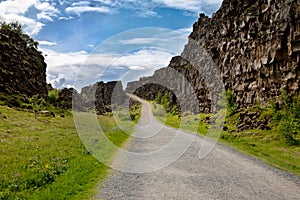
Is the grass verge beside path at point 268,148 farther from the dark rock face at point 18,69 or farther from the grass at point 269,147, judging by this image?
the dark rock face at point 18,69

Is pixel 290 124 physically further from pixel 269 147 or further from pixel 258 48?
pixel 258 48

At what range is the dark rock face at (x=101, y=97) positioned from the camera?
12338 cm

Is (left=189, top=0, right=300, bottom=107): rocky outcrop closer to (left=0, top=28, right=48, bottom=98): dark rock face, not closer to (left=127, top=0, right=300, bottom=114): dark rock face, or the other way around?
(left=127, top=0, right=300, bottom=114): dark rock face

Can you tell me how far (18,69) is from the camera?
11825 centimetres

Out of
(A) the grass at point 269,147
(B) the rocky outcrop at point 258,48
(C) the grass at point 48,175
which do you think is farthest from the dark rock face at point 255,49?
(C) the grass at point 48,175

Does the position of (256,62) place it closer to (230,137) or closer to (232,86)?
(232,86)

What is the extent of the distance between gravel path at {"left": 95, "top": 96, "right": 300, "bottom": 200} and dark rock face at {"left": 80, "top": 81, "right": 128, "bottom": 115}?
99.4 m

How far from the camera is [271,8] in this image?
59.1 metres

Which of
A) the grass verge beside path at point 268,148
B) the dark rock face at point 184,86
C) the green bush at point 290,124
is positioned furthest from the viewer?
the dark rock face at point 184,86

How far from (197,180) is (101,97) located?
14387 centimetres

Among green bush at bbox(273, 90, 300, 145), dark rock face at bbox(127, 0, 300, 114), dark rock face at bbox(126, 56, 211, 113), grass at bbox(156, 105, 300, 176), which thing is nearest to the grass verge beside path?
grass at bbox(156, 105, 300, 176)

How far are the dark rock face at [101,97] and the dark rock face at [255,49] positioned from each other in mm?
34087

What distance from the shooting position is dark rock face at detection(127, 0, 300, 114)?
173 feet

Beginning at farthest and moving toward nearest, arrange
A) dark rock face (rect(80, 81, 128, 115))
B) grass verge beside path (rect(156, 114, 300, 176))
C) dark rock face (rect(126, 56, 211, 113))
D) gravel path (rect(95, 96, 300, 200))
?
1. dark rock face (rect(80, 81, 128, 115))
2. dark rock face (rect(126, 56, 211, 113))
3. grass verge beside path (rect(156, 114, 300, 176))
4. gravel path (rect(95, 96, 300, 200))
